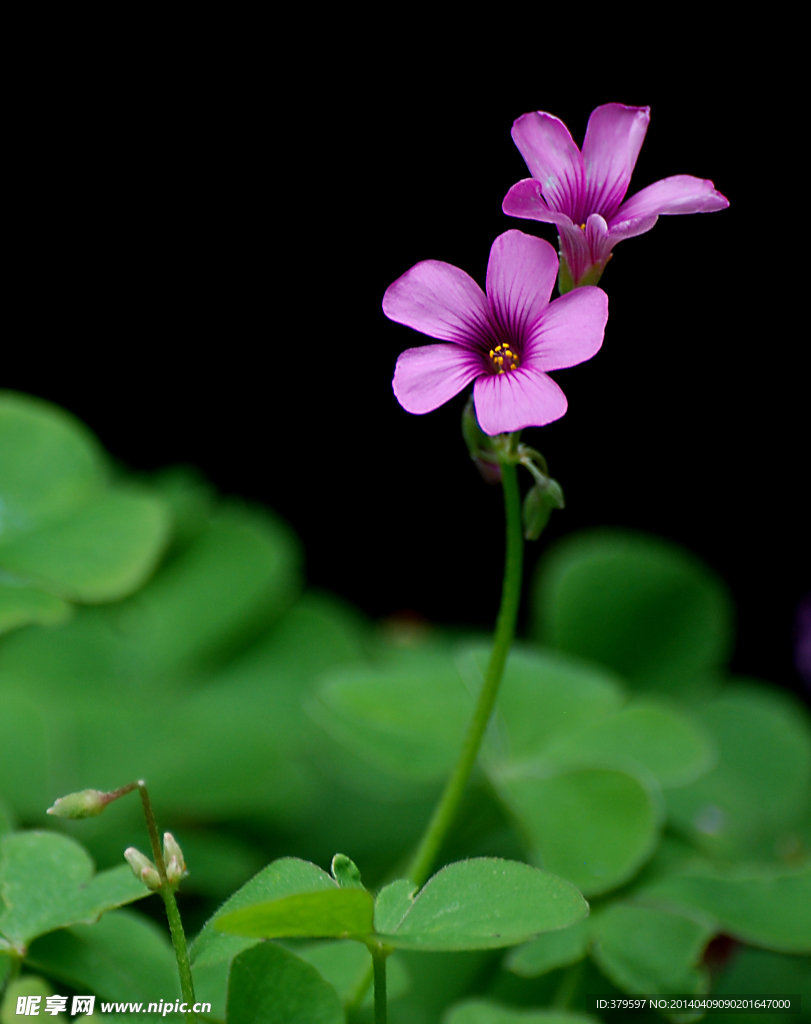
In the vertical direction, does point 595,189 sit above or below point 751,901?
above

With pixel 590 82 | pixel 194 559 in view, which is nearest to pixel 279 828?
pixel 194 559

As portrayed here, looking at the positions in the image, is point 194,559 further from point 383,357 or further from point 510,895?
point 510,895

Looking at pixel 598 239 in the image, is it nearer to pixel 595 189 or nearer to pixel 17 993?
pixel 595 189

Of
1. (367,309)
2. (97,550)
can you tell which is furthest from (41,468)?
(367,309)

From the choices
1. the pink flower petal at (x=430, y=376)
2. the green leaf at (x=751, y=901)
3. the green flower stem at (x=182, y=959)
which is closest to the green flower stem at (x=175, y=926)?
the green flower stem at (x=182, y=959)

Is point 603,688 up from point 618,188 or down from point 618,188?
down

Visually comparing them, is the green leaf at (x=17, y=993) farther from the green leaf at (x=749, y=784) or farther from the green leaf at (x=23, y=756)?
the green leaf at (x=749, y=784)
